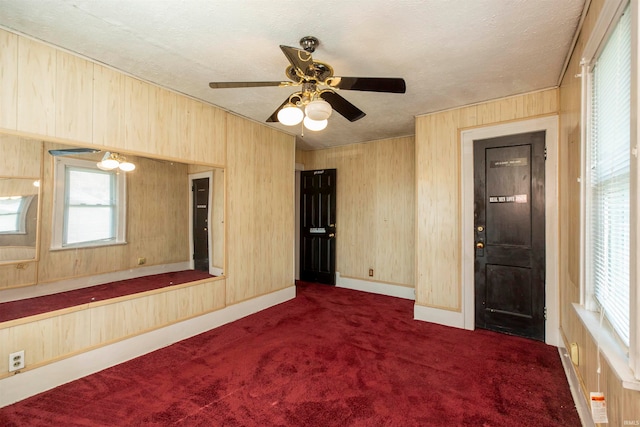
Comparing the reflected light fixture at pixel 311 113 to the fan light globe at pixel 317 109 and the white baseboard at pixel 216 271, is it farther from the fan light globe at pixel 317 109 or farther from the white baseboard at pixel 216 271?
the white baseboard at pixel 216 271

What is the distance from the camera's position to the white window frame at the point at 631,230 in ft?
3.51

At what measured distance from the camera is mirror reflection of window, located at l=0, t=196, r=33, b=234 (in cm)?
209

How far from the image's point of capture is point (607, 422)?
4.47 feet

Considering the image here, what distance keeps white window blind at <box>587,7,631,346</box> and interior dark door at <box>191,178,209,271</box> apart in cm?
340

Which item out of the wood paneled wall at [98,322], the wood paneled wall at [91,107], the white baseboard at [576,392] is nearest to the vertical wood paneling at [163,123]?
the wood paneled wall at [91,107]

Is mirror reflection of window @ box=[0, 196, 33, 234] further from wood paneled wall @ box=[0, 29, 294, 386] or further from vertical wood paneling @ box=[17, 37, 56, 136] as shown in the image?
vertical wood paneling @ box=[17, 37, 56, 136]

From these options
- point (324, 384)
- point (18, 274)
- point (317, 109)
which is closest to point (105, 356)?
point (18, 274)

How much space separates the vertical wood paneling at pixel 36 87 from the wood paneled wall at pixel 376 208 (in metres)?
3.93

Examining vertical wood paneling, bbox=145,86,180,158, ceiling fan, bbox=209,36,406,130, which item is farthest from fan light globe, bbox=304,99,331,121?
vertical wood paneling, bbox=145,86,180,158

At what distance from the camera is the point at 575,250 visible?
6.77ft

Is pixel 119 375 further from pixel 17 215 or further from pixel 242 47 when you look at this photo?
pixel 242 47

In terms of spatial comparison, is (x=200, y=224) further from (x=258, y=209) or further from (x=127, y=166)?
(x=127, y=166)

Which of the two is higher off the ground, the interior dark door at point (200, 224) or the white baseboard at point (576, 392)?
the interior dark door at point (200, 224)

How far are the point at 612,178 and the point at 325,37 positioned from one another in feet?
6.17
